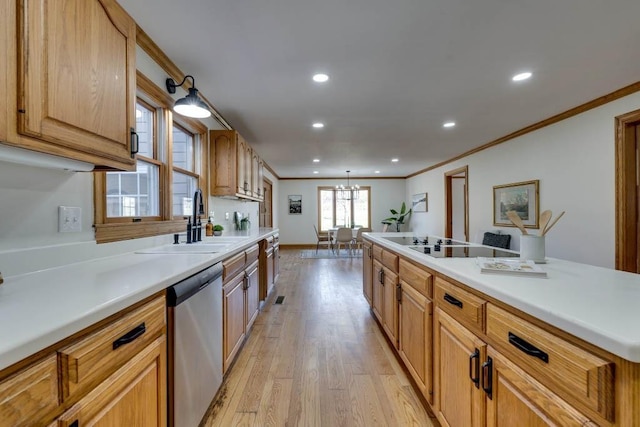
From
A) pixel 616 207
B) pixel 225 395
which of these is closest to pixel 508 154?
pixel 616 207

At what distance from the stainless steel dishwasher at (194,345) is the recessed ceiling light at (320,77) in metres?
1.76

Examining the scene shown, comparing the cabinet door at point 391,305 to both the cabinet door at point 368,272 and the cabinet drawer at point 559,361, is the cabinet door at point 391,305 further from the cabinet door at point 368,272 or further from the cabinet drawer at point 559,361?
the cabinet drawer at point 559,361

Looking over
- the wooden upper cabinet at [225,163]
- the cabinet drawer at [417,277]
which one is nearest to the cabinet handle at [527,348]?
the cabinet drawer at [417,277]

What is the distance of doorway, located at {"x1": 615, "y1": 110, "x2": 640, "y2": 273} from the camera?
2.90 metres

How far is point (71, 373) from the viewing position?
74cm

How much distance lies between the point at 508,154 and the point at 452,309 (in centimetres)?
427

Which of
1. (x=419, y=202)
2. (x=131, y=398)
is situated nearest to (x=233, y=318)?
(x=131, y=398)

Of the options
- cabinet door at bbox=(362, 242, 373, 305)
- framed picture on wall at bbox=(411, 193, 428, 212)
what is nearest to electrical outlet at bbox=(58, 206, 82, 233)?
cabinet door at bbox=(362, 242, 373, 305)

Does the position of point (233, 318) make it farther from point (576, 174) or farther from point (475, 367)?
point (576, 174)

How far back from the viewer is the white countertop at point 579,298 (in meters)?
0.65

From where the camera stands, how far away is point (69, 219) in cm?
141

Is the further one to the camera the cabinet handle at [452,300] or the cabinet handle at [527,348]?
the cabinet handle at [452,300]

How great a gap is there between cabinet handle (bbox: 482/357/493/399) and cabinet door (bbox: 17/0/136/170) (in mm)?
1705

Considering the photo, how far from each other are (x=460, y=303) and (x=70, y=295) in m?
1.47
